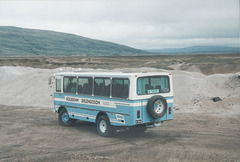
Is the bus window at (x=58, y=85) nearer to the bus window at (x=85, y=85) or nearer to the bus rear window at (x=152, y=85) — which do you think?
the bus window at (x=85, y=85)

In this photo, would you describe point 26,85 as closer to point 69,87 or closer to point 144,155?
point 69,87

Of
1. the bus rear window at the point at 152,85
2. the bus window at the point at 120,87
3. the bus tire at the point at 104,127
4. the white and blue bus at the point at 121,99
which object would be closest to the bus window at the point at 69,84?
the white and blue bus at the point at 121,99

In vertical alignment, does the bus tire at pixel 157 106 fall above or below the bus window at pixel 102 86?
below

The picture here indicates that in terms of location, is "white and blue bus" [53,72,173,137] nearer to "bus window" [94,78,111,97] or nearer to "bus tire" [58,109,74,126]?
"bus window" [94,78,111,97]

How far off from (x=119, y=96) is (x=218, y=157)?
4604 millimetres

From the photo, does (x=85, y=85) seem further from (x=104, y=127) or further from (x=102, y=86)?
(x=104, y=127)

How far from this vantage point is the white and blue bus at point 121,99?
40.9ft

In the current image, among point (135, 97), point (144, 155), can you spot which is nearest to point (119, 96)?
point (135, 97)

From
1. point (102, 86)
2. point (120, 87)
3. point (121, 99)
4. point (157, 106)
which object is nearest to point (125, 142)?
point (121, 99)

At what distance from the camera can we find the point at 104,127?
1406 cm

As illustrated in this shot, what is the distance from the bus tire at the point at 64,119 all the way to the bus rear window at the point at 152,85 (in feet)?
18.2

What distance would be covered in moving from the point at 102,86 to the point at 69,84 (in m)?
2.79

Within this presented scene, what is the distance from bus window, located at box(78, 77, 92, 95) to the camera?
14586 millimetres

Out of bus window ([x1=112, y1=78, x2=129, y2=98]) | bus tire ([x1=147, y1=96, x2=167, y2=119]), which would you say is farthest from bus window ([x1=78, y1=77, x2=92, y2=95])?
bus tire ([x1=147, y1=96, x2=167, y2=119])
